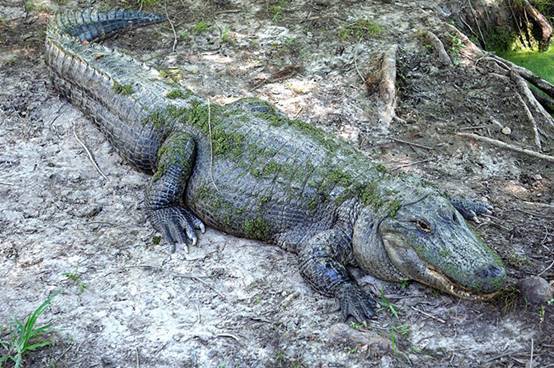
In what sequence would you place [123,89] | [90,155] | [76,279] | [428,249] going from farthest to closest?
[90,155] < [123,89] < [76,279] < [428,249]

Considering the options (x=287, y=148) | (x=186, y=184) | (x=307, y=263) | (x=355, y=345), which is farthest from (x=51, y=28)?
(x=355, y=345)

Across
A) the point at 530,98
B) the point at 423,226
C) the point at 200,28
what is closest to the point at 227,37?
the point at 200,28

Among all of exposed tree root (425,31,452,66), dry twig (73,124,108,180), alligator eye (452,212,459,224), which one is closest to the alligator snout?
alligator eye (452,212,459,224)

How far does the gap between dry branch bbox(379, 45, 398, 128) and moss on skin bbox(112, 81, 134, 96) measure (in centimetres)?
202

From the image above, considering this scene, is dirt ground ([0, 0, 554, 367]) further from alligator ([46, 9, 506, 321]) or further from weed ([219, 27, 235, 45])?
alligator ([46, 9, 506, 321])

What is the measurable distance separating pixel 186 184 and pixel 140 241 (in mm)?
515

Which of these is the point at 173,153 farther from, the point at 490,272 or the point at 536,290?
the point at 536,290

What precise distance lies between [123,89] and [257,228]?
1.63 metres

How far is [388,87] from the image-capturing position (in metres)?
5.45

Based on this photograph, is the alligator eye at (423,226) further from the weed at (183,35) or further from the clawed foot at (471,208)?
the weed at (183,35)

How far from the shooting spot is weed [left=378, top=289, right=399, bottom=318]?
139 inches

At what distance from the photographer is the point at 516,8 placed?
7262mm

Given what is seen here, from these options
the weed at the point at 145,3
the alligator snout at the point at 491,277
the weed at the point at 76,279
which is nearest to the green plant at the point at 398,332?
the alligator snout at the point at 491,277

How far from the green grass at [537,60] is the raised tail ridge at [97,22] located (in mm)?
3828
